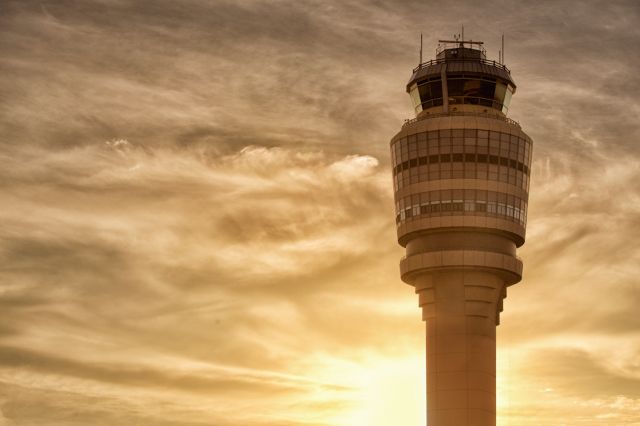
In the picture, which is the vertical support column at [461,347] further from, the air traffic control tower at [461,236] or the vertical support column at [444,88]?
the vertical support column at [444,88]

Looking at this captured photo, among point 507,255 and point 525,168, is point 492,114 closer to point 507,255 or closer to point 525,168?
point 525,168

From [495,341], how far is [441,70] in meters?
42.8

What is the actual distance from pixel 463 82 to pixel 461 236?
1005 inches

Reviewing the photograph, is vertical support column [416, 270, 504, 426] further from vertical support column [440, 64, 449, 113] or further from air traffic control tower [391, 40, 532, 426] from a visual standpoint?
vertical support column [440, 64, 449, 113]

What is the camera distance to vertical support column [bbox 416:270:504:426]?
167250 millimetres

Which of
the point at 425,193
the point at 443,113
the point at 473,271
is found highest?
the point at 443,113

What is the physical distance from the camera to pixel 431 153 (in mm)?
173250

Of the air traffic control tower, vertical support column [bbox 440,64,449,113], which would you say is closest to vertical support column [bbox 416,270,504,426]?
the air traffic control tower

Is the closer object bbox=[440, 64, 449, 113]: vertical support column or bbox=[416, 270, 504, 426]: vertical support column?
bbox=[416, 270, 504, 426]: vertical support column

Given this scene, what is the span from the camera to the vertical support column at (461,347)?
549ft

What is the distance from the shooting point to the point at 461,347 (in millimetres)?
168500

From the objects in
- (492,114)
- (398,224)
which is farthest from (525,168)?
(398,224)

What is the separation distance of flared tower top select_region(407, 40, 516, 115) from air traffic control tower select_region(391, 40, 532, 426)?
1937 mm

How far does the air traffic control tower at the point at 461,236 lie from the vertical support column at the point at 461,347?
0.48 feet
